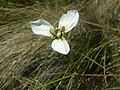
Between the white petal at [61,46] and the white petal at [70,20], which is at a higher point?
the white petal at [70,20]

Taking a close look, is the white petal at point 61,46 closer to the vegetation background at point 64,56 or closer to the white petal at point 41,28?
the white petal at point 41,28

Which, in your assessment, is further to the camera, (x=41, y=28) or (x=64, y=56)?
(x=64, y=56)

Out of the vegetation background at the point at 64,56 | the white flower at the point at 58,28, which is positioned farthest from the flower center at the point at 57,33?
the vegetation background at the point at 64,56

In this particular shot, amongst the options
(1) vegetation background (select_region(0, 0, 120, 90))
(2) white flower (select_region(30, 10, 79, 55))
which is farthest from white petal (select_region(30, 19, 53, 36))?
(1) vegetation background (select_region(0, 0, 120, 90))

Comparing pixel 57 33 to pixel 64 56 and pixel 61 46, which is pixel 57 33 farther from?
pixel 64 56

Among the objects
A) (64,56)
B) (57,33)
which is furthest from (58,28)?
(64,56)

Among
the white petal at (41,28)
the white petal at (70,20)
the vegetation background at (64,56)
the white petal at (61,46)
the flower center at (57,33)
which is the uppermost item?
the white petal at (70,20)

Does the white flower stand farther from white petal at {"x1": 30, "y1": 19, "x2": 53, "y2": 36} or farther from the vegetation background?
the vegetation background

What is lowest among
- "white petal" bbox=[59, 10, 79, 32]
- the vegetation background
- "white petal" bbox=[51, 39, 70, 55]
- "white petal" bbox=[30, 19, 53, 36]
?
the vegetation background
